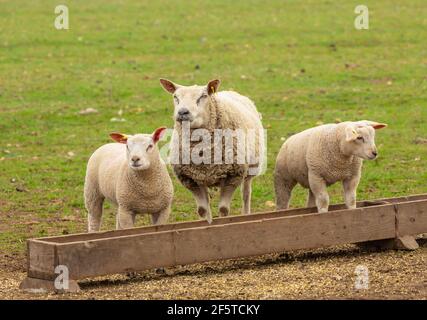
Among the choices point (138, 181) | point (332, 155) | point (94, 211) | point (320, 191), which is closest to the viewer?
point (138, 181)

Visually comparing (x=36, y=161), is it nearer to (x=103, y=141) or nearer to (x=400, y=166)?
(x=103, y=141)

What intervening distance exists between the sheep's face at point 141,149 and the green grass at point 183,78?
6.85ft

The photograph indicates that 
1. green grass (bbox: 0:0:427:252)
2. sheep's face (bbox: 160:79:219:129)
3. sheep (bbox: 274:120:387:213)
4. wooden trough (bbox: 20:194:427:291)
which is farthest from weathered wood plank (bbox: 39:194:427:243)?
green grass (bbox: 0:0:427:252)

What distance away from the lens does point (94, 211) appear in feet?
37.1

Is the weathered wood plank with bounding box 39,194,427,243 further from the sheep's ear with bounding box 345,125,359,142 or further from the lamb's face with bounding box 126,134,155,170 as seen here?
the sheep's ear with bounding box 345,125,359,142

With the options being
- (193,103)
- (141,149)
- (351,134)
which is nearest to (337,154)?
(351,134)

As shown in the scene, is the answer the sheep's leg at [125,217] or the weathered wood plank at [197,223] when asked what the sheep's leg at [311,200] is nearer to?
the weathered wood plank at [197,223]

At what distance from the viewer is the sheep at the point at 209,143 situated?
10.5 meters

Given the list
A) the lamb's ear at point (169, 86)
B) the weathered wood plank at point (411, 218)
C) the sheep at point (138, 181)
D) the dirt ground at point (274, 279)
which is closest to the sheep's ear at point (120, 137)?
the sheep at point (138, 181)

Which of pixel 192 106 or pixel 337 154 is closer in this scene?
pixel 192 106

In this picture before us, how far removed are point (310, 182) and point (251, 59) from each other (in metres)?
13.1

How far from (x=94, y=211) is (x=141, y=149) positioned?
1.53 meters

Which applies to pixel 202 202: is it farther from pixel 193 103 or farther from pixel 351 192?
pixel 351 192

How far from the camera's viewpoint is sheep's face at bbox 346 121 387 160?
10.3 metres
